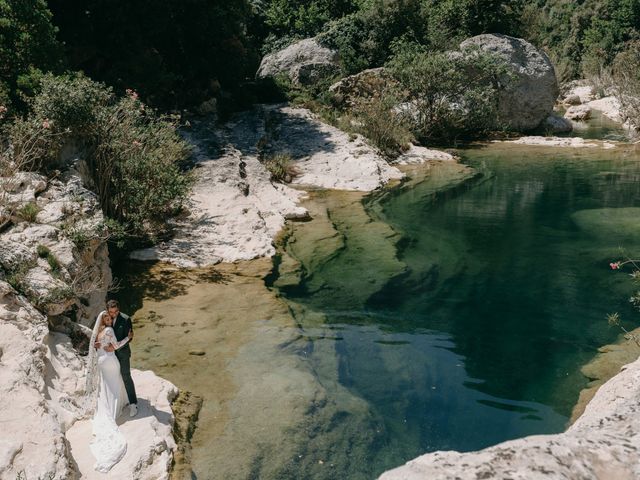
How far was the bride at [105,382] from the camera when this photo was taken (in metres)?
6.12

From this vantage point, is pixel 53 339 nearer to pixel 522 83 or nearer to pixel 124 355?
pixel 124 355

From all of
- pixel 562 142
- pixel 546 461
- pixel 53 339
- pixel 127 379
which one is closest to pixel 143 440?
pixel 127 379

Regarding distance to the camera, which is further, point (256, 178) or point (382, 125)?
point (382, 125)

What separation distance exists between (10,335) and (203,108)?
17832 mm

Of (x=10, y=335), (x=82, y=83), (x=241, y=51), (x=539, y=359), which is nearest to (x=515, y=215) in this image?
(x=539, y=359)

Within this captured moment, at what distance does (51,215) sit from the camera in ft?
29.8

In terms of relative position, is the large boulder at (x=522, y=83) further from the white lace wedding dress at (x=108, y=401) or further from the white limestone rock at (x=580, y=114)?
the white lace wedding dress at (x=108, y=401)

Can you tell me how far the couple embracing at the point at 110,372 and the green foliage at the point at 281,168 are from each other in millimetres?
12919

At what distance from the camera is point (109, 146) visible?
11578 millimetres

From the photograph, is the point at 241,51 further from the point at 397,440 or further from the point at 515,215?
the point at 397,440

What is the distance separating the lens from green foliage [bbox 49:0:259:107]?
1974 cm

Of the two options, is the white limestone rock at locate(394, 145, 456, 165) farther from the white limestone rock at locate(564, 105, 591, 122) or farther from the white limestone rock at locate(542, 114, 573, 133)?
the white limestone rock at locate(564, 105, 591, 122)

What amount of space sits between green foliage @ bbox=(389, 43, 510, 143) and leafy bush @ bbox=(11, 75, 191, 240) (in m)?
15.9

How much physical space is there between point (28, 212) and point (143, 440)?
4.42m
